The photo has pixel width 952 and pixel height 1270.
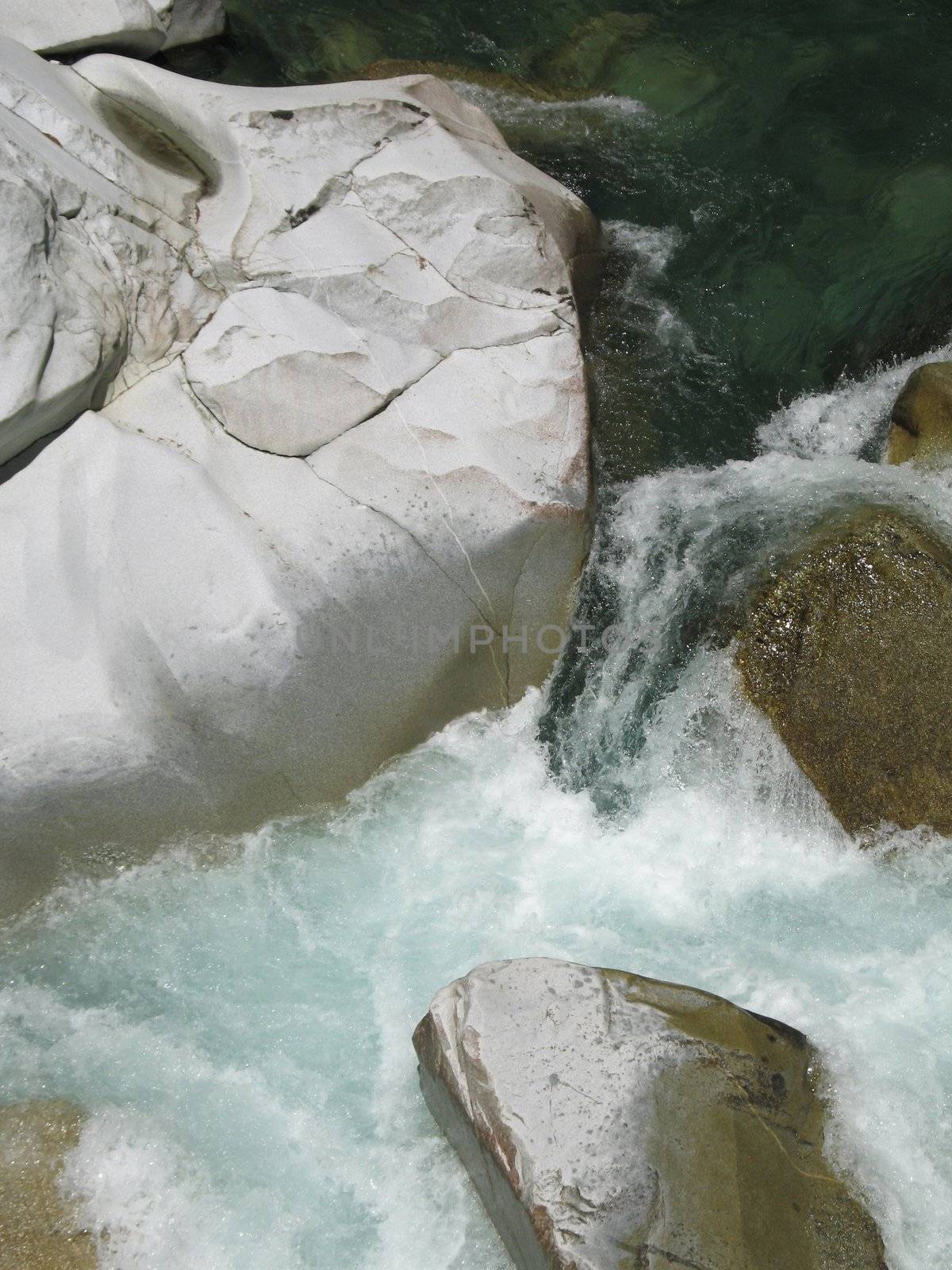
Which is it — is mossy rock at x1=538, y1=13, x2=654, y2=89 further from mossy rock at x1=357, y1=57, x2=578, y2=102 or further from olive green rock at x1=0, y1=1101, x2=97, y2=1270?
olive green rock at x1=0, y1=1101, x2=97, y2=1270

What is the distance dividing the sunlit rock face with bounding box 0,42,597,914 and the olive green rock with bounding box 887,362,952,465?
1.66 meters

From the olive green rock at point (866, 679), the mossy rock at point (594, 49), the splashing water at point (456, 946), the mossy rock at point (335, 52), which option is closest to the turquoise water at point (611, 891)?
the splashing water at point (456, 946)

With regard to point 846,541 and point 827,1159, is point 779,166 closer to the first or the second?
point 846,541

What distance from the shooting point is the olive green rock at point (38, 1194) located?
316 cm

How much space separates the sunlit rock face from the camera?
3.96 metres

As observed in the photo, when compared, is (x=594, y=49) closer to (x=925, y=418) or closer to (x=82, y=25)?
(x=82, y=25)

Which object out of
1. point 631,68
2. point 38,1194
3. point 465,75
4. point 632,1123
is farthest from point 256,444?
point 631,68

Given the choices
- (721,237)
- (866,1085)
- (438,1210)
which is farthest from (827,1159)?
(721,237)

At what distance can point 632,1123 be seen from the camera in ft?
10.1

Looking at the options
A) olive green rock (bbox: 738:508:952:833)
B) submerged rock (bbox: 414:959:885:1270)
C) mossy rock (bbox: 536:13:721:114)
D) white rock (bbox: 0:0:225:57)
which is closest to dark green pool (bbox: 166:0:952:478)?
mossy rock (bbox: 536:13:721:114)

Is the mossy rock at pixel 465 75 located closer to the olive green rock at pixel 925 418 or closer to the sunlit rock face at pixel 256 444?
the sunlit rock face at pixel 256 444

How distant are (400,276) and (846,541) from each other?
230 centimetres

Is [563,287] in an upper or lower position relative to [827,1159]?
upper

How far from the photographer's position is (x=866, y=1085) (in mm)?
3492
